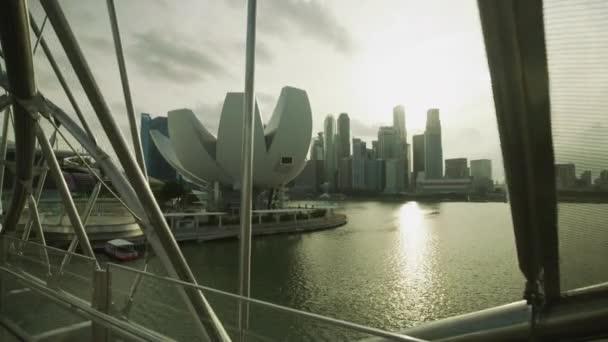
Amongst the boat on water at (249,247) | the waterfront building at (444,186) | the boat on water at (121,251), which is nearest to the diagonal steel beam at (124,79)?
the boat on water at (249,247)

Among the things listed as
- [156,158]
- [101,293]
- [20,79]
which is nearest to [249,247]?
[101,293]

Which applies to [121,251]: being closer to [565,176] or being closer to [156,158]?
[565,176]

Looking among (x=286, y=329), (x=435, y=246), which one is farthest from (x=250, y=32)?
(x=435, y=246)

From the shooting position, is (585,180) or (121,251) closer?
(585,180)

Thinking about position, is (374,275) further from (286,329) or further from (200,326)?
(200,326)

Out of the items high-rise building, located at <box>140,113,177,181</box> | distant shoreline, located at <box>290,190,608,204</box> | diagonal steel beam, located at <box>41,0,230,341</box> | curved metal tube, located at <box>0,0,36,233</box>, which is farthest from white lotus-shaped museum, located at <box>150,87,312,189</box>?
distant shoreline, located at <box>290,190,608,204</box>

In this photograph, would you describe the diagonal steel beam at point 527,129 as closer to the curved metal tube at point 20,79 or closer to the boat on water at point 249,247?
the boat on water at point 249,247

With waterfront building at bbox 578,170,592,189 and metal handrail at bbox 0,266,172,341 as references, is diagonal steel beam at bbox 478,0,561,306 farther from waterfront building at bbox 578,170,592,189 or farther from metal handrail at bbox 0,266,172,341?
metal handrail at bbox 0,266,172,341
